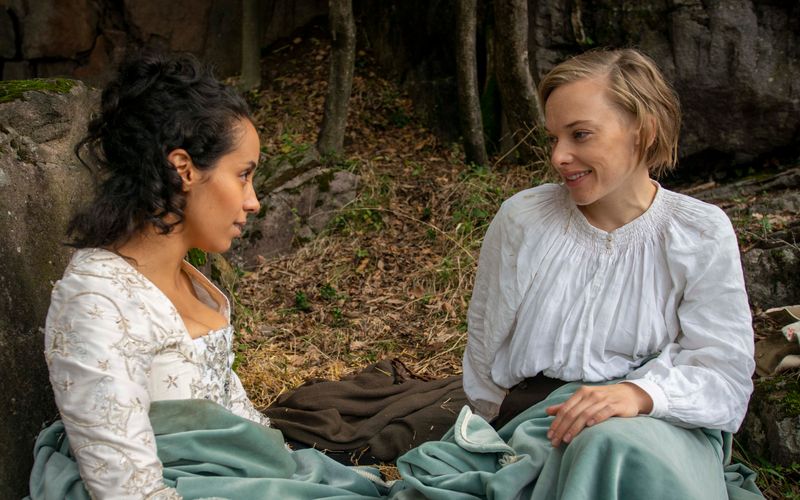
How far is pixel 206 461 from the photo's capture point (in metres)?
2.65

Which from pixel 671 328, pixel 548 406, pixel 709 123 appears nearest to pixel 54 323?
pixel 548 406

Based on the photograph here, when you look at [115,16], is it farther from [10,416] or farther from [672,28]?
[10,416]

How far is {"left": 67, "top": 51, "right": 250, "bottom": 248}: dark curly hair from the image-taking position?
2.67m

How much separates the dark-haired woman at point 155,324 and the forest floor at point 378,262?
1.32m

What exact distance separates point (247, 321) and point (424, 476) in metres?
3.52

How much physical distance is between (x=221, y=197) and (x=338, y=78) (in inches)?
206

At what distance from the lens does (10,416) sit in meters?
2.96

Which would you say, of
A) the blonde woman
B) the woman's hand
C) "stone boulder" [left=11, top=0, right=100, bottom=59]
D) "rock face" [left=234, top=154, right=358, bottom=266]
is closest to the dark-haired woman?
the blonde woman

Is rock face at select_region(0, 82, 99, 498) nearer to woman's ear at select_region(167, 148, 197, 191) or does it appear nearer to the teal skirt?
the teal skirt

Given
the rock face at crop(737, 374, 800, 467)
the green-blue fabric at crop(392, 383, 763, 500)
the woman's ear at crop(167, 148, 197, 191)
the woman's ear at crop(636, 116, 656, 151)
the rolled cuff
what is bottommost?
the rock face at crop(737, 374, 800, 467)

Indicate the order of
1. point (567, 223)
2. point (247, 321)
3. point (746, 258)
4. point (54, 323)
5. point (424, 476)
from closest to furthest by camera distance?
point (54, 323)
point (424, 476)
point (567, 223)
point (746, 258)
point (247, 321)

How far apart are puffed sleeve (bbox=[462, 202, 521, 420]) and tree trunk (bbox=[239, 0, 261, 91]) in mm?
6890

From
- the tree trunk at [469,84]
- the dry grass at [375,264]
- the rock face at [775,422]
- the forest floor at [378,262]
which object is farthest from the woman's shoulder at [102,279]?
the tree trunk at [469,84]

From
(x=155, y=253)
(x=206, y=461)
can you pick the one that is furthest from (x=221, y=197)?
(x=206, y=461)
